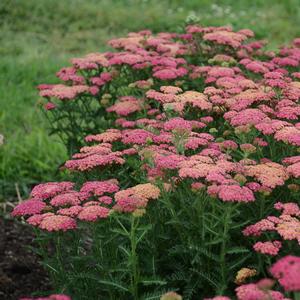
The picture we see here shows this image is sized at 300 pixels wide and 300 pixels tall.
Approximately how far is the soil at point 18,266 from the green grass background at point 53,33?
2.12 feet

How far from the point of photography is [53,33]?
25.1 feet

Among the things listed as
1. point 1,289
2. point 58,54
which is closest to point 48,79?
point 58,54

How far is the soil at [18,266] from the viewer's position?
334 centimetres

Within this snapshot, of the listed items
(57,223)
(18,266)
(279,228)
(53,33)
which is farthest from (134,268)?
(53,33)

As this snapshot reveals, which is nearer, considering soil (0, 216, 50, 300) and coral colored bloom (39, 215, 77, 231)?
coral colored bloom (39, 215, 77, 231)

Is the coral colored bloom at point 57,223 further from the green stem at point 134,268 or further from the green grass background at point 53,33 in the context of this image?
the green grass background at point 53,33

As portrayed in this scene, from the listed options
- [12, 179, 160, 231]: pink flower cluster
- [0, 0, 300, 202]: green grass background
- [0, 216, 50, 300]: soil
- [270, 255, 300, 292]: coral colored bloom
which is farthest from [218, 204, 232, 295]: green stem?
[0, 0, 300, 202]: green grass background

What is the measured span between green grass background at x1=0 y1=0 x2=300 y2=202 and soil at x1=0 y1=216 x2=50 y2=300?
646 millimetres

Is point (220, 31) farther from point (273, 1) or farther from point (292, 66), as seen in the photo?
point (273, 1)

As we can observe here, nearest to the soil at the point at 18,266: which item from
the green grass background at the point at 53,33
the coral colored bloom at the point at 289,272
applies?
the green grass background at the point at 53,33

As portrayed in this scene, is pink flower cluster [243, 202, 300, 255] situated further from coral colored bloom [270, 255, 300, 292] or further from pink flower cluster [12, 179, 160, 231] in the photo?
coral colored bloom [270, 255, 300, 292]

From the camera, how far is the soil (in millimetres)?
3336

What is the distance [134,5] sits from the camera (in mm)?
8664

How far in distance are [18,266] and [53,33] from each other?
4.61m
